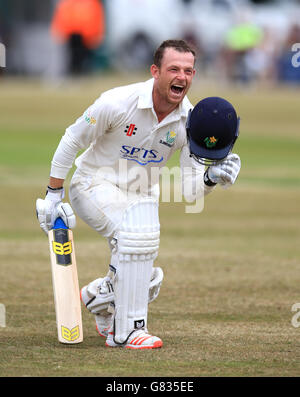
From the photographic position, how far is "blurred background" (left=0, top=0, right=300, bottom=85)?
27.3 meters

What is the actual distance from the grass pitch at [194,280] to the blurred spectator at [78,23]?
11.7 meters

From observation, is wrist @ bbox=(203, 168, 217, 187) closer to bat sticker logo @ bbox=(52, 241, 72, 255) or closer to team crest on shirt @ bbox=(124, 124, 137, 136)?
team crest on shirt @ bbox=(124, 124, 137, 136)

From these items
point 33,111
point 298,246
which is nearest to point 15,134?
point 33,111

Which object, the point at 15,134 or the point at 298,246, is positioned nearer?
the point at 298,246

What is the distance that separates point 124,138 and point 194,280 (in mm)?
2109

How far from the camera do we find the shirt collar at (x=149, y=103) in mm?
5195

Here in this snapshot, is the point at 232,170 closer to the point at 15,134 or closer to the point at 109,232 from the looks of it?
the point at 109,232

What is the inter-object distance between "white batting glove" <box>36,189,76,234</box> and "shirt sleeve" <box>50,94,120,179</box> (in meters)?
0.13

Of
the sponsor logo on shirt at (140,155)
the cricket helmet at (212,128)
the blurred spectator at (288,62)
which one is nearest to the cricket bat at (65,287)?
the sponsor logo on shirt at (140,155)

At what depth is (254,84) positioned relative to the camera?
27688 millimetres

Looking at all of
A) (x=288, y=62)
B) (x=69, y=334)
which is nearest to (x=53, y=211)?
(x=69, y=334)

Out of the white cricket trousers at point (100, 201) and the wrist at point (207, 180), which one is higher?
the wrist at point (207, 180)

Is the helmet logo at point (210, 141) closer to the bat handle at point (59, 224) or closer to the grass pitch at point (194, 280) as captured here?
the bat handle at point (59, 224)
